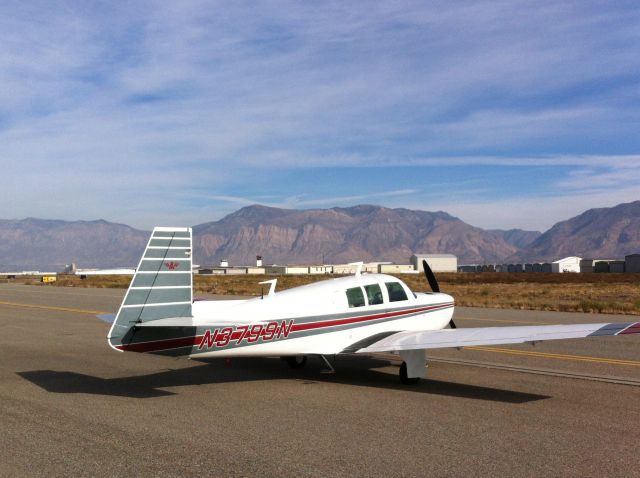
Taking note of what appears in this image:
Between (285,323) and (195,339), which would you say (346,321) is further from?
(195,339)

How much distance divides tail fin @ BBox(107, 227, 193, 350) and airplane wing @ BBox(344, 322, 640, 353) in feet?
10.1

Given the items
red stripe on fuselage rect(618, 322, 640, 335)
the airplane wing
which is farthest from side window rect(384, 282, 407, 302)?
red stripe on fuselage rect(618, 322, 640, 335)

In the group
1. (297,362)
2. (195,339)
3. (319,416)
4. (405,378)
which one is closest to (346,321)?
(405,378)

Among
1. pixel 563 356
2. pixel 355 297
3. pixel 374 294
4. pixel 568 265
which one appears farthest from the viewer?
pixel 568 265

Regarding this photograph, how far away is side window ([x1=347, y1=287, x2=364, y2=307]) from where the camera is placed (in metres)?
11.5

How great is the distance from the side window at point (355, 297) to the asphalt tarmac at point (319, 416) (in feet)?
4.29

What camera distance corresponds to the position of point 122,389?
10.4 m

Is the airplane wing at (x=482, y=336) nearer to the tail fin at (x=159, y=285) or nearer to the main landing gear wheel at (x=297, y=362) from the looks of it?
the main landing gear wheel at (x=297, y=362)

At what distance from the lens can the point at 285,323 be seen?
1055 centimetres

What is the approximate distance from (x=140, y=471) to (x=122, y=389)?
441 centimetres

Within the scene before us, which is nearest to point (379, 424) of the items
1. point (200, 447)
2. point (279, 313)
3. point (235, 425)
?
point (235, 425)

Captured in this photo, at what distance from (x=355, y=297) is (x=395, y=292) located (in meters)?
1.00

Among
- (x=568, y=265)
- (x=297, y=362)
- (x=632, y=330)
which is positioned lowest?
(x=297, y=362)

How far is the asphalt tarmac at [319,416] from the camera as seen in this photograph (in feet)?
21.3
